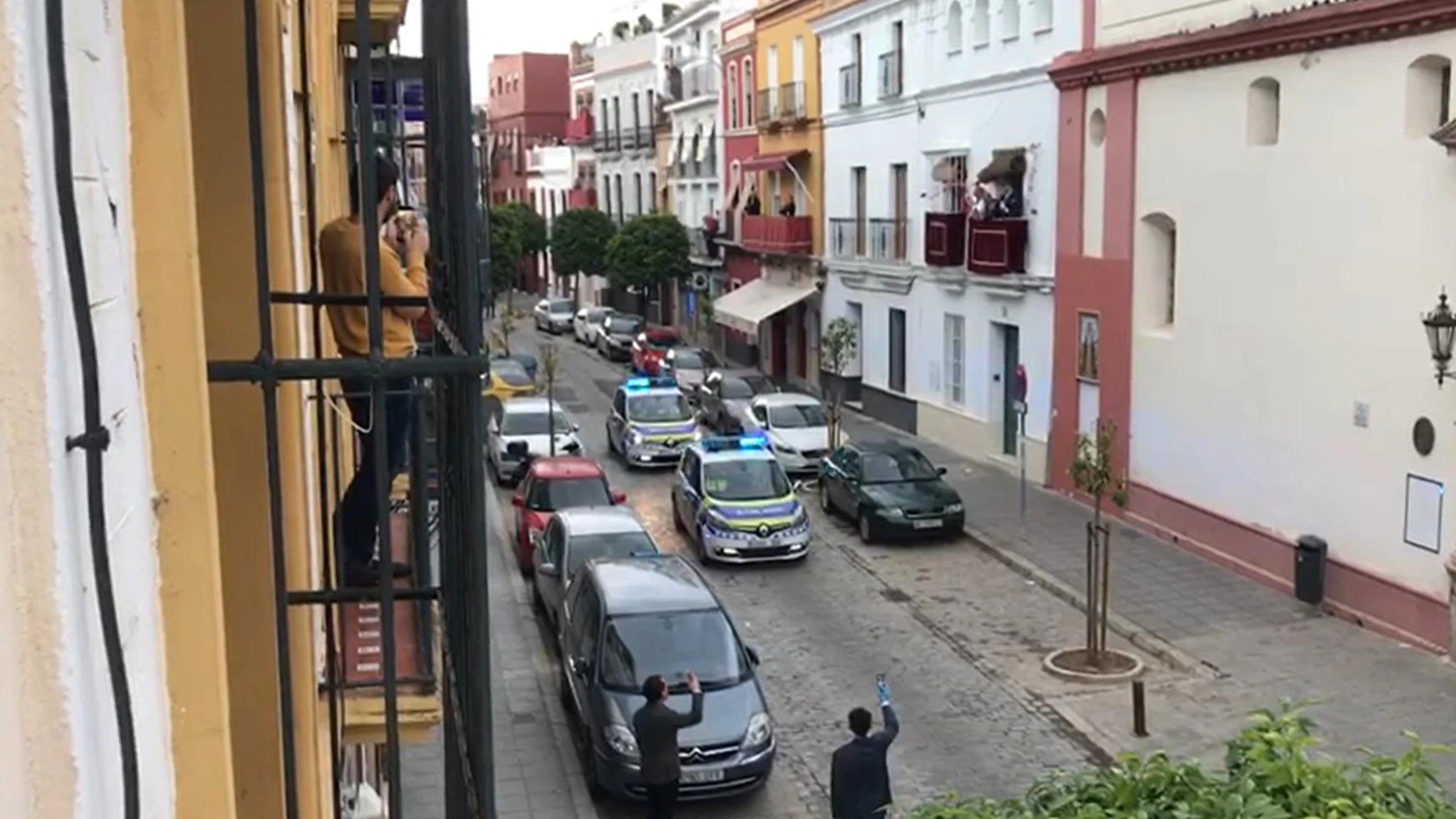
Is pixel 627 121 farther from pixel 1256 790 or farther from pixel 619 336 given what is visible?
pixel 1256 790

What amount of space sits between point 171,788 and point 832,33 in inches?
1311

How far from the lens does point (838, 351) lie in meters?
32.1

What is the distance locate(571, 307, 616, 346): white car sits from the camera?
47.2m

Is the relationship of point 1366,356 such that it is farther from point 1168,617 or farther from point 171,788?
point 171,788

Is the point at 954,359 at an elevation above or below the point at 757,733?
above

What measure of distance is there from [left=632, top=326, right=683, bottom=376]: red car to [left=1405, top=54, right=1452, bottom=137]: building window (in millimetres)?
23263

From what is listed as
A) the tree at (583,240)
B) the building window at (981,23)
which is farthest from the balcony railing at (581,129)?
the building window at (981,23)

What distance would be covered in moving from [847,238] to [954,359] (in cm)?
634

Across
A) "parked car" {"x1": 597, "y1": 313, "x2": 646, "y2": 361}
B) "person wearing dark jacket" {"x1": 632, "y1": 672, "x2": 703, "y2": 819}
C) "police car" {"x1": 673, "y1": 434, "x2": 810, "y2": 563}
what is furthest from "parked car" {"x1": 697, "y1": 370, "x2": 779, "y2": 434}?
"person wearing dark jacket" {"x1": 632, "y1": 672, "x2": 703, "y2": 819}

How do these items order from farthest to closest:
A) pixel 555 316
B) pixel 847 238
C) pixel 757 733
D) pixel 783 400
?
pixel 555 316, pixel 847 238, pixel 783 400, pixel 757 733

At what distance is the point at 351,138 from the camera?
1010 cm

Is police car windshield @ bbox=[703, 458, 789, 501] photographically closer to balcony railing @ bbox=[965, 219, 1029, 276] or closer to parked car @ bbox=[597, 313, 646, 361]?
balcony railing @ bbox=[965, 219, 1029, 276]

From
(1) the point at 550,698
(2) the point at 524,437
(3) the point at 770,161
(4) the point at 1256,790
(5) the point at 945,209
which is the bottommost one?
(1) the point at 550,698

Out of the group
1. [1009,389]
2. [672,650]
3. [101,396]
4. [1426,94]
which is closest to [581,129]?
[1009,389]
